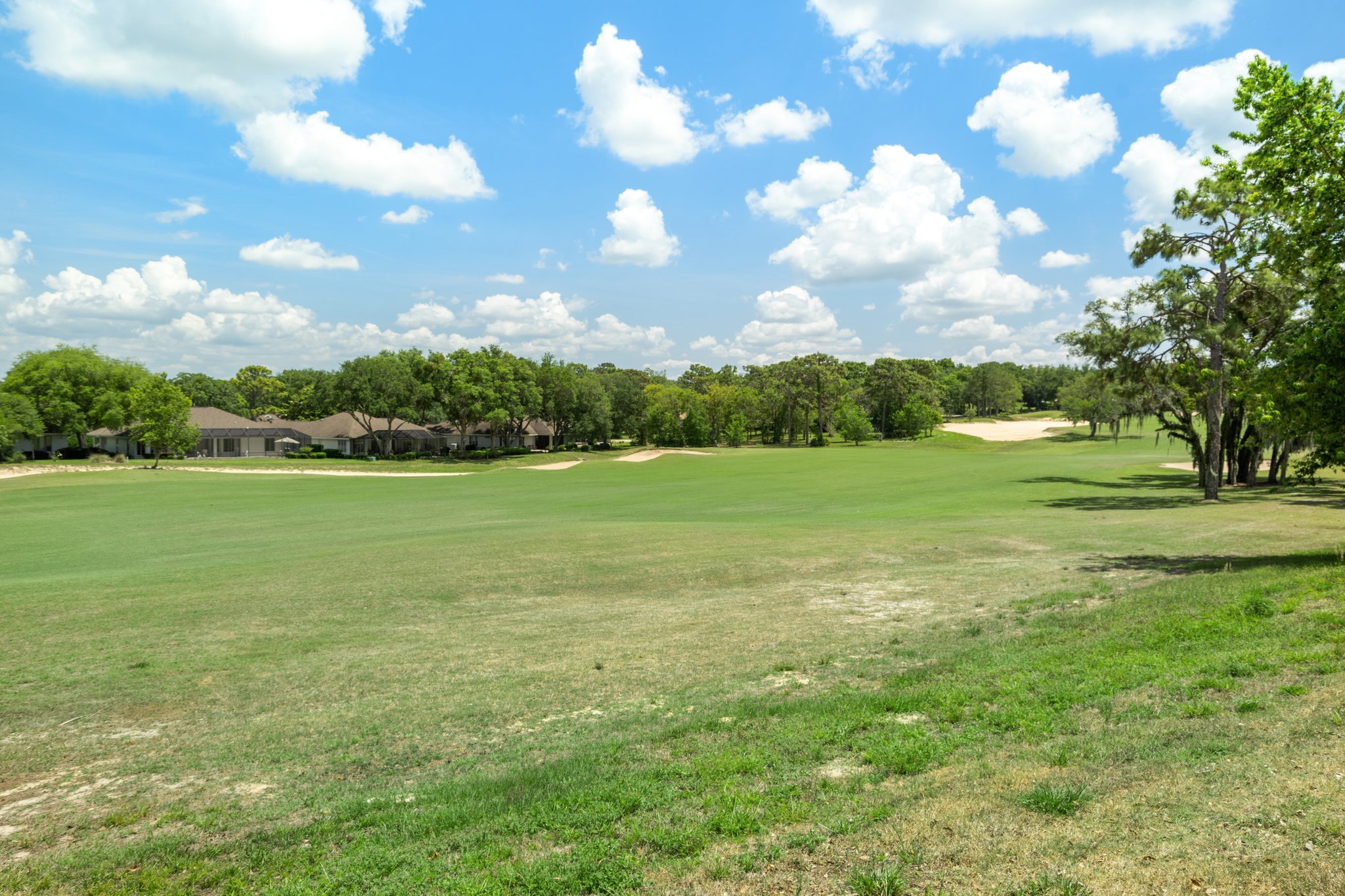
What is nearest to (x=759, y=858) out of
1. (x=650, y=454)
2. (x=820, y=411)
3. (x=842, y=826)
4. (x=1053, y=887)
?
(x=842, y=826)

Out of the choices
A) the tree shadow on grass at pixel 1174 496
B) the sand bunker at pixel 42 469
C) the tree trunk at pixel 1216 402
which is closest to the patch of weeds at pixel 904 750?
the tree shadow on grass at pixel 1174 496

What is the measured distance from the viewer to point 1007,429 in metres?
122

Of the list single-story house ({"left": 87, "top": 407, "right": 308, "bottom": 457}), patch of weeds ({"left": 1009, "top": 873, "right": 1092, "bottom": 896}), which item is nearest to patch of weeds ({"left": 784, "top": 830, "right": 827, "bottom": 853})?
patch of weeds ({"left": 1009, "top": 873, "right": 1092, "bottom": 896})

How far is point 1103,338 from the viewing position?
40125mm

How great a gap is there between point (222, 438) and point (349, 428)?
1682 centimetres

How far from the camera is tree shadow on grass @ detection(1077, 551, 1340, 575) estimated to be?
15461 millimetres

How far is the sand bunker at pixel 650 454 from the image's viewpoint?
8478 centimetres

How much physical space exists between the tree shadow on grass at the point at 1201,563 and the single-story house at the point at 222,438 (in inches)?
4176

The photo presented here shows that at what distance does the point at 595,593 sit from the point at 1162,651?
10.9m

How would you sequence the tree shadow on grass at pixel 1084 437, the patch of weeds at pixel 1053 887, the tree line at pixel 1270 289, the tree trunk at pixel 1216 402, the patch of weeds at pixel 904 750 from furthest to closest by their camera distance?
the tree shadow on grass at pixel 1084 437, the tree trunk at pixel 1216 402, the tree line at pixel 1270 289, the patch of weeds at pixel 904 750, the patch of weeds at pixel 1053 887

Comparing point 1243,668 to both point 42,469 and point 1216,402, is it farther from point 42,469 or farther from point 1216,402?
point 42,469

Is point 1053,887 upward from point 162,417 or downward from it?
downward

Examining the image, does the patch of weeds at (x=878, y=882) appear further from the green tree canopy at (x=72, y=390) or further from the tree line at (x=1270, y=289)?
the green tree canopy at (x=72, y=390)

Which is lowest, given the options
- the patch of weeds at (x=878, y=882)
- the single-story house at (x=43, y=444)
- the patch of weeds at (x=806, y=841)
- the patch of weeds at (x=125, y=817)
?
the patch of weeds at (x=125, y=817)
